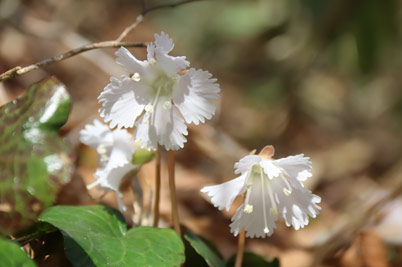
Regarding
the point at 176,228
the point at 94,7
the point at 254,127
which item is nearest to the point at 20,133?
the point at 176,228

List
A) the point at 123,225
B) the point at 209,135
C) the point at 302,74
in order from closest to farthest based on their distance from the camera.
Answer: the point at 123,225
the point at 209,135
the point at 302,74

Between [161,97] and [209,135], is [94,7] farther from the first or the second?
[161,97]

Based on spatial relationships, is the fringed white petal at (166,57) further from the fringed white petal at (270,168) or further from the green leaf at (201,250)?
the green leaf at (201,250)

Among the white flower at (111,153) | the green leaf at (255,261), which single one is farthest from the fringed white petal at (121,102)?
the green leaf at (255,261)

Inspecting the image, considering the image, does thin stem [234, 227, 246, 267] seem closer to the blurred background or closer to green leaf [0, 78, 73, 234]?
green leaf [0, 78, 73, 234]

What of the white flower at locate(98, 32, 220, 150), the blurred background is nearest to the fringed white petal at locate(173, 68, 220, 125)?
the white flower at locate(98, 32, 220, 150)

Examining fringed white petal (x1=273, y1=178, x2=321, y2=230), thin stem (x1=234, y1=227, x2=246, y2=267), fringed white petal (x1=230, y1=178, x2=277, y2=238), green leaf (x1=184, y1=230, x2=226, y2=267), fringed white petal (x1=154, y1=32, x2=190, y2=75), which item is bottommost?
green leaf (x1=184, y1=230, x2=226, y2=267)
